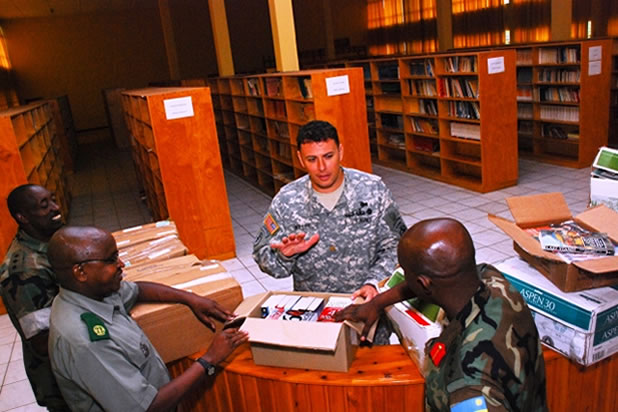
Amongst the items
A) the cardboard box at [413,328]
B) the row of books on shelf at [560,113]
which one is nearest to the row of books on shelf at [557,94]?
the row of books on shelf at [560,113]

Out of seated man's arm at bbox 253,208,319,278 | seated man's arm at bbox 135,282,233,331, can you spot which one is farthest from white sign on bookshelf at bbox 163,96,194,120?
seated man's arm at bbox 135,282,233,331

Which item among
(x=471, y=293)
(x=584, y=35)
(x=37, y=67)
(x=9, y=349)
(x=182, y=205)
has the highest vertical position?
(x=37, y=67)

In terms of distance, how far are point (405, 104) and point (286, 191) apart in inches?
240

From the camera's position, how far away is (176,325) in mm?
1920

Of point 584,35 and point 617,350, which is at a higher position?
point 584,35

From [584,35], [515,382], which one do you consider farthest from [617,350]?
[584,35]

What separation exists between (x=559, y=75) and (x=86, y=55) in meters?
14.3

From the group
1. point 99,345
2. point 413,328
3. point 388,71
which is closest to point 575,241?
point 413,328

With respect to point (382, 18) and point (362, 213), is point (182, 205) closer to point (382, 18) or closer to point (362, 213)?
point (362, 213)

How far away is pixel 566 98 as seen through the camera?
23.7 ft

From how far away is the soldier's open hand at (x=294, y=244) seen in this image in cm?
217

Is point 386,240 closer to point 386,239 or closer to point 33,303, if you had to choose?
point 386,239

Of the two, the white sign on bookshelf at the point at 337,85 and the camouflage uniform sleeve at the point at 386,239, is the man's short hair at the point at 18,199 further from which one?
the white sign on bookshelf at the point at 337,85

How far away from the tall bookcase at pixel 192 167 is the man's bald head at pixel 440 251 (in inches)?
162
